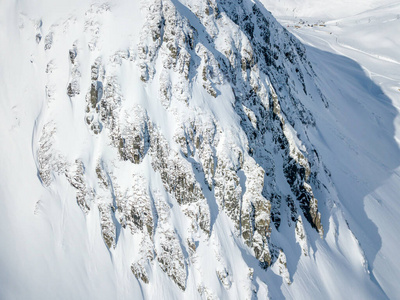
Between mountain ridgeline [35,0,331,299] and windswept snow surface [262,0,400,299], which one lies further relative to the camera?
windswept snow surface [262,0,400,299]

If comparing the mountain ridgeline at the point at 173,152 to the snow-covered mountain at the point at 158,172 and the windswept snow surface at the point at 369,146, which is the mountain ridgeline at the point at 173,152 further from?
the windswept snow surface at the point at 369,146

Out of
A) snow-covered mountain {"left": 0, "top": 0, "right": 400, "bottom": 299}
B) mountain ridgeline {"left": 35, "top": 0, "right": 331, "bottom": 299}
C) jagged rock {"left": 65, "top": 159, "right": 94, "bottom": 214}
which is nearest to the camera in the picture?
snow-covered mountain {"left": 0, "top": 0, "right": 400, "bottom": 299}

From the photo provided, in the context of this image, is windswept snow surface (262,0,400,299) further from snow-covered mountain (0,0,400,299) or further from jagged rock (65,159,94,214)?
jagged rock (65,159,94,214)

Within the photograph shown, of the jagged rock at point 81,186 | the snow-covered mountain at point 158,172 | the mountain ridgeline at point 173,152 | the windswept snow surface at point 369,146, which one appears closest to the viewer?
the snow-covered mountain at point 158,172

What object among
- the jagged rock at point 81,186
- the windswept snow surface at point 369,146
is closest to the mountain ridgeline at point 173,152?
the jagged rock at point 81,186

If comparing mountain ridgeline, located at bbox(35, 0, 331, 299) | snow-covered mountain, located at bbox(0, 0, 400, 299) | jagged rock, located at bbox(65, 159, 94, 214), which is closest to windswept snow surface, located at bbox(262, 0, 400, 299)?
snow-covered mountain, located at bbox(0, 0, 400, 299)

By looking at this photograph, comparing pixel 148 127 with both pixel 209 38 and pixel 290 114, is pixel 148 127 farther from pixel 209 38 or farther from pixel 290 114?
pixel 290 114

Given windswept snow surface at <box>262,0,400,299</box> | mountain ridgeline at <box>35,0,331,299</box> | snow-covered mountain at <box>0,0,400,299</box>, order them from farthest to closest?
windswept snow surface at <box>262,0,400,299</box> < mountain ridgeline at <box>35,0,331,299</box> < snow-covered mountain at <box>0,0,400,299</box>

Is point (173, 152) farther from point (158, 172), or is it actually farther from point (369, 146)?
point (369, 146)

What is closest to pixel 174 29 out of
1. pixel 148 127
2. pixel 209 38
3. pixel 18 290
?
pixel 209 38
